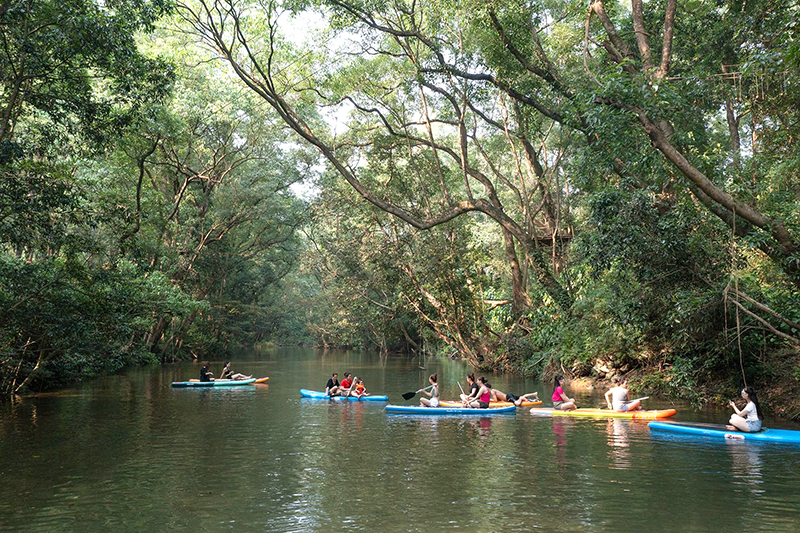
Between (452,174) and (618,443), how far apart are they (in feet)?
64.2

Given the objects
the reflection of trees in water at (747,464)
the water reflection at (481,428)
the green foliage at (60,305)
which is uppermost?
the green foliage at (60,305)

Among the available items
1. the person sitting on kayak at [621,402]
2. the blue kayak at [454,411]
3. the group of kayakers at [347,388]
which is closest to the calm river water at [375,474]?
the blue kayak at [454,411]

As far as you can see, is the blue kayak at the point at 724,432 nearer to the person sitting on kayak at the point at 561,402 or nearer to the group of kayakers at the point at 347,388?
the person sitting on kayak at the point at 561,402

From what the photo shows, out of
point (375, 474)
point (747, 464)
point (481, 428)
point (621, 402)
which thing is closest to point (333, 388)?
point (481, 428)

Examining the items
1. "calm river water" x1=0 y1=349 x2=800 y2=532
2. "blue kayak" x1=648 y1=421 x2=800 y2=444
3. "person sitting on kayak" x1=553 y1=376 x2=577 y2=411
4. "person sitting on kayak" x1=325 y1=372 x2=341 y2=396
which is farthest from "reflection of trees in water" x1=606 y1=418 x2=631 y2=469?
"person sitting on kayak" x1=325 y1=372 x2=341 y2=396

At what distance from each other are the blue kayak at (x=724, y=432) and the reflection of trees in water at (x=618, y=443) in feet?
2.18

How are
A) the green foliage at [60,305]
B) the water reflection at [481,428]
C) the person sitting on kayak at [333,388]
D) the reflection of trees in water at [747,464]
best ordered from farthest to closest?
1. the person sitting on kayak at [333,388]
2. the green foliage at [60,305]
3. the water reflection at [481,428]
4. the reflection of trees in water at [747,464]

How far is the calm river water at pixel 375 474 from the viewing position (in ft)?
20.4

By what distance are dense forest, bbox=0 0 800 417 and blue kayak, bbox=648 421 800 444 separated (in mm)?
1618

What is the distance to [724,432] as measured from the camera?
10.3m

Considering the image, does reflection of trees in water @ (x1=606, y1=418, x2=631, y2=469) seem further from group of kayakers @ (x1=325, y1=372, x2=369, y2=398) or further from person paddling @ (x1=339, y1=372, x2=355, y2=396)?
person paddling @ (x1=339, y1=372, x2=355, y2=396)

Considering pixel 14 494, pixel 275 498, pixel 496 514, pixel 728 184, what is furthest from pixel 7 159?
pixel 728 184

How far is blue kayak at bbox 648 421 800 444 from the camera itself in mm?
9789

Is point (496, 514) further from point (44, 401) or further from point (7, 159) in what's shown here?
point (44, 401)
